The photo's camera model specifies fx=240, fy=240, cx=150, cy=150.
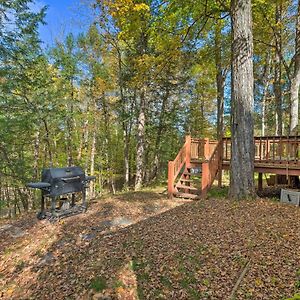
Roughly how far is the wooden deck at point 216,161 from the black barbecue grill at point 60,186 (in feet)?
10.0

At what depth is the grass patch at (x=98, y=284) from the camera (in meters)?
3.30

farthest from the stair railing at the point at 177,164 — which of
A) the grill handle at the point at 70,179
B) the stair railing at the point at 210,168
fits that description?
the grill handle at the point at 70,179

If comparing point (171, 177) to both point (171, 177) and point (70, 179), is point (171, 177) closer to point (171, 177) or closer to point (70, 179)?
point (171, 177)

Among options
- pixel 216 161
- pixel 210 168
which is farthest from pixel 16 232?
pixel 216 161

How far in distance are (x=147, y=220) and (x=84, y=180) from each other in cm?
221

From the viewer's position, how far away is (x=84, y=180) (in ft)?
22.0

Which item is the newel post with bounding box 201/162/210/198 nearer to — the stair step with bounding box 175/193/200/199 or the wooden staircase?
the wooden staircase

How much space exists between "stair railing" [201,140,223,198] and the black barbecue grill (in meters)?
3.58

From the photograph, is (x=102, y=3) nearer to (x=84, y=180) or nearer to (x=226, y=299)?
(x=84, y=180)

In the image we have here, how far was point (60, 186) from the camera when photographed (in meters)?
6.05

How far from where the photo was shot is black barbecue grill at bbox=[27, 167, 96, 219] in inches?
232

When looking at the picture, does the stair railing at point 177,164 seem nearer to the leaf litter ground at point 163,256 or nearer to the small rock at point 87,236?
the leaf litter ground at point 163,256

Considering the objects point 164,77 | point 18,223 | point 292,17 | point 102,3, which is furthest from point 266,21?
point 18,223

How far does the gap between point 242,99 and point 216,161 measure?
2.59 meters
